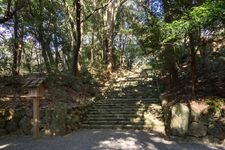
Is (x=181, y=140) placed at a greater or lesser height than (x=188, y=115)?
lesser

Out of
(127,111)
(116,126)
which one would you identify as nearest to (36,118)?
(116,126)

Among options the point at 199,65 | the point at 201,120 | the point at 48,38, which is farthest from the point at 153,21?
the point at 48,38

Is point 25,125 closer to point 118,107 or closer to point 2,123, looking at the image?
point 2,123

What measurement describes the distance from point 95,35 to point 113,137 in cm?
2379

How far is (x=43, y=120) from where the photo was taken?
11.1 m

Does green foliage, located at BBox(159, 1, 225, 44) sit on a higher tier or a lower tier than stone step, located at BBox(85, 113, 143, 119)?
higher

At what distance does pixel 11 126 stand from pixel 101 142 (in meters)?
3.80

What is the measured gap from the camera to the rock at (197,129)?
9.84m

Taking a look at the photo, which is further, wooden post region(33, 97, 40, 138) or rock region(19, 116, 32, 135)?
rock region(19, 116, 32, 135)

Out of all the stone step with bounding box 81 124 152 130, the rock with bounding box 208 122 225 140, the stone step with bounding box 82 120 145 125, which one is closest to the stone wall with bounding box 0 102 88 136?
the stone step with bounding box 81 124 152 130

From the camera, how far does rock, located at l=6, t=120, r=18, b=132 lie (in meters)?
11.4

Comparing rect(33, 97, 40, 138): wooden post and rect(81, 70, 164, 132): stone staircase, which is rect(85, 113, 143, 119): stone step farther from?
rect(33, 97, 40, 138): wooden post

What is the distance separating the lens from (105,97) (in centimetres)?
1623

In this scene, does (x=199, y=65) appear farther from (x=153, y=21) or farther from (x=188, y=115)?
(x=188, y=115)
